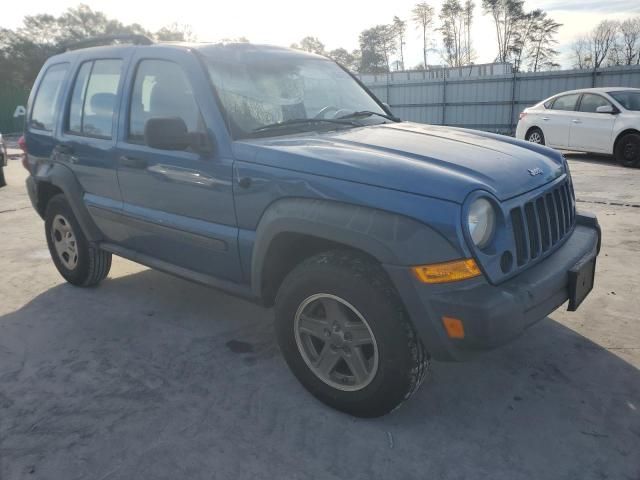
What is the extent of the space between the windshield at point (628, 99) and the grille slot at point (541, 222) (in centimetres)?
858

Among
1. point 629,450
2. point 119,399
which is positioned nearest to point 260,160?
point 119,399

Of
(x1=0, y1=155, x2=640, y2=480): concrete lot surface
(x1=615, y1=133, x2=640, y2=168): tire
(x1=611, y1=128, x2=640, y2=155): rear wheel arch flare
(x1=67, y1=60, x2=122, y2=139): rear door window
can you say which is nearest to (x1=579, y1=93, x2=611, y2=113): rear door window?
(x1=611, y1=128, x2=640, y2=155): rear wheel arch flare

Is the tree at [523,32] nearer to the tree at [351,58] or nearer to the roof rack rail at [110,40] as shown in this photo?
the tree at [351,58]

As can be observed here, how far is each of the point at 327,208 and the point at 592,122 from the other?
395 inches

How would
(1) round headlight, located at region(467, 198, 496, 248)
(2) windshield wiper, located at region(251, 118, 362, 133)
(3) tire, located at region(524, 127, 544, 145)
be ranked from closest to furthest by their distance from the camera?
(1) round headlight, located at region(467, 198, 496, 248)
(2) windshield wiper, located at region(251, 118, 362, 133)
(3) tire, located at region(524, 127, 544, 145)

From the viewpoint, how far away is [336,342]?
105 inches

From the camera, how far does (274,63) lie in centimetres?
346

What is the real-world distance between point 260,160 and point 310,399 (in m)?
1.29

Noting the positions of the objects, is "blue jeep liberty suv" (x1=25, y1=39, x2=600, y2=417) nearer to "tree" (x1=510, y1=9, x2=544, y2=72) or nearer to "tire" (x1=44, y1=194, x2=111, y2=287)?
"tire" (x1=44, y1=194, x2=111, y2=287)

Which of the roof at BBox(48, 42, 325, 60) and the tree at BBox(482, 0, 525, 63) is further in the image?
the tree at BBox(482, 0, 525, 63)

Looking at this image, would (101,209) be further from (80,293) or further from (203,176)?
(203,176)

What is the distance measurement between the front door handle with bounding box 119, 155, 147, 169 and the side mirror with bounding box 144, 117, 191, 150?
1.73 ft

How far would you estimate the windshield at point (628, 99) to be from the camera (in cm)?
1016

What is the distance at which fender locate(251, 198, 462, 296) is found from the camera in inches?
88.3
